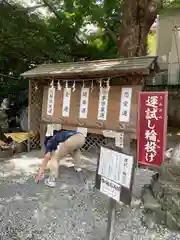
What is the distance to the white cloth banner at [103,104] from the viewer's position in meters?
6.27

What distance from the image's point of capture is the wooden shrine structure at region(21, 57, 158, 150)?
5.85 meters

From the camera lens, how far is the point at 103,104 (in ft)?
20.7

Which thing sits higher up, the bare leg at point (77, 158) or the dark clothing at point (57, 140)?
the dark clothing at point (57, 140)

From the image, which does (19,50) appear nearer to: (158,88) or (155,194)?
(158,88)

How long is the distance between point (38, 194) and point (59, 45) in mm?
7653

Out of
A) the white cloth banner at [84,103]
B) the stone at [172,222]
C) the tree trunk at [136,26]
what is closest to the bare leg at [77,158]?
the white cloth banner at [84,103]

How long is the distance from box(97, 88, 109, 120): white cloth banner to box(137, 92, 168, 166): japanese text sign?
1.24 meters

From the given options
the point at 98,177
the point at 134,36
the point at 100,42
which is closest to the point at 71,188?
the point at 98,177

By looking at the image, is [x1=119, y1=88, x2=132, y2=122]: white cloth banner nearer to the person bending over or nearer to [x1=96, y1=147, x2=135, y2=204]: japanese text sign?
the person bending over

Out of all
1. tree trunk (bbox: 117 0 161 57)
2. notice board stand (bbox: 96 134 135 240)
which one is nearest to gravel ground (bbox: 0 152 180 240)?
notice board stand (bbox: 96 134 135 240)

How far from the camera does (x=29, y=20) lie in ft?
31.2

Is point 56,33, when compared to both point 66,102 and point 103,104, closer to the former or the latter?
point 66,102

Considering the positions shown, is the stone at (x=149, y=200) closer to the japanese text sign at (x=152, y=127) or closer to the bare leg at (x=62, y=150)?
the japanese text sign at (x=152, y=127)

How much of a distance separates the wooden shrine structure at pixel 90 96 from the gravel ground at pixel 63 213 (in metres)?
1.51
